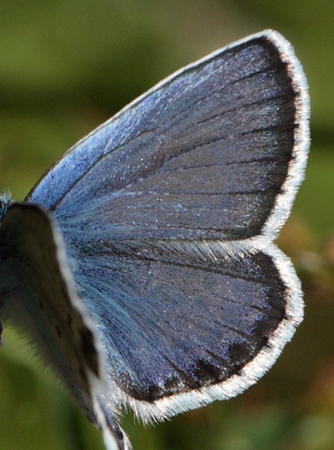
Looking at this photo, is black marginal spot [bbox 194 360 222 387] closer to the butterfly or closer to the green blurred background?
the butterfly

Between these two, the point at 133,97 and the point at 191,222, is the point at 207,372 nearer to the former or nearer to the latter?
the point at 191,222

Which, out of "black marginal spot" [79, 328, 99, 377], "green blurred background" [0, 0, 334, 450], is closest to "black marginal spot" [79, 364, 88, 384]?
"black marginal spot" [79, 328, 99, 377]

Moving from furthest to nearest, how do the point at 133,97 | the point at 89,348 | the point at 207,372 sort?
the point at 133,97 < the point at 207,372 < the point at 89,348

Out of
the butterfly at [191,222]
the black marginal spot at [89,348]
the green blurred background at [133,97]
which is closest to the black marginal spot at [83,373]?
the black marginal spot at [89,348]

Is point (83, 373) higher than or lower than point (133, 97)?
lower

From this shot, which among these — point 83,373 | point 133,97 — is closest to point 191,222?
point 83,373

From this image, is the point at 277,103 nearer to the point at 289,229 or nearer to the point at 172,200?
the point at 172,200
